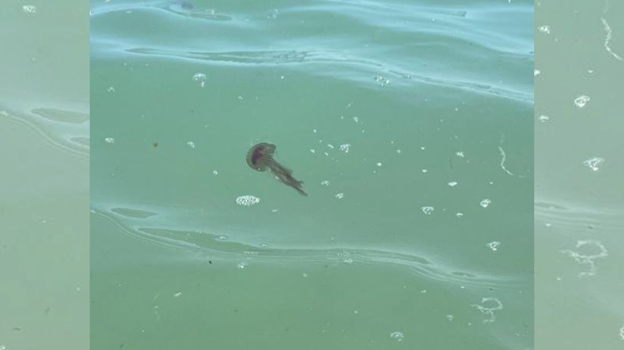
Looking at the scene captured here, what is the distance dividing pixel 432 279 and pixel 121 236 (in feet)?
2.30

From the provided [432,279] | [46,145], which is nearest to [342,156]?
[432,279]

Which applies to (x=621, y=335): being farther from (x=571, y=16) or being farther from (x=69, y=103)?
(x=69, y=103)

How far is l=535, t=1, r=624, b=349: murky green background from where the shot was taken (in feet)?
6.42

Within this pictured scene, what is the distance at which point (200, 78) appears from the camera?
2520 mm

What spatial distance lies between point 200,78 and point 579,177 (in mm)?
1024

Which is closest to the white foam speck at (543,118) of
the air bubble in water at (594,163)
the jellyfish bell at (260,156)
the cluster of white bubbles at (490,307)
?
the air bubble in water at (594,163)

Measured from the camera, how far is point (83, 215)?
211cm

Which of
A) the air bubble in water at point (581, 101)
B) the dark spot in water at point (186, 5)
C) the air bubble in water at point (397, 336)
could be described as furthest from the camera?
the dark spot in water at point (186, 5)

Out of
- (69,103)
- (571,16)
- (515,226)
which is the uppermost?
(571,16)

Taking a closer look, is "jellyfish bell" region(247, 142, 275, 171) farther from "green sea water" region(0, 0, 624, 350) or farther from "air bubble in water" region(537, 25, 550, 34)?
"air bubble in water" region(537, 25, 550, 34)

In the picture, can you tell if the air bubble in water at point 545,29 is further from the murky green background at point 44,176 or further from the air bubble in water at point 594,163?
the murky green background at point 44,176

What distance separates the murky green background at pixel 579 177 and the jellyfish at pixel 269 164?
1.90ft

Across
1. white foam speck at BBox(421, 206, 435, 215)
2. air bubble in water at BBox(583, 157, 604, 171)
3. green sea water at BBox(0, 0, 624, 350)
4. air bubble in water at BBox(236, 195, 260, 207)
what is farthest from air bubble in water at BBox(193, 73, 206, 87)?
air bubble in water at BBox(583, 157, 604, 171)

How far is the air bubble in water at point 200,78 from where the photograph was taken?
8.19 feet
